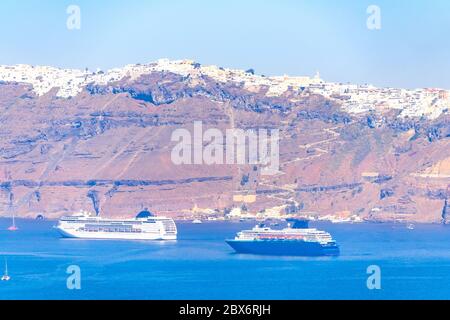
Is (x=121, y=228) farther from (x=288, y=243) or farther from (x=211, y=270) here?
(x=211, y=270)

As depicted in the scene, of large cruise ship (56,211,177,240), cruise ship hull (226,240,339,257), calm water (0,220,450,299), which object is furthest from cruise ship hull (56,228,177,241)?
cruise ship hull (226,240,339,257)

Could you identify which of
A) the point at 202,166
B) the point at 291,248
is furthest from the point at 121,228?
the point at 202,166

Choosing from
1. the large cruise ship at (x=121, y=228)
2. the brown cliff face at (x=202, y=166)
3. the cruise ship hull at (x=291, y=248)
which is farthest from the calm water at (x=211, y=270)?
the brown cliff face at (x=202, y=166)

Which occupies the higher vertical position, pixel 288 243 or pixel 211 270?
pixel 288 243
